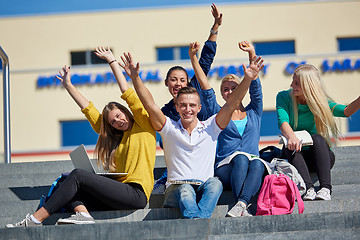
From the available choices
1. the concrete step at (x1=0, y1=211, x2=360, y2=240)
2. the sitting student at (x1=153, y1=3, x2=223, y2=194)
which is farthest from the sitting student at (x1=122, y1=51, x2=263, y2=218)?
the concrete step at (x1=0, y1=211, x2=360, y2=240)

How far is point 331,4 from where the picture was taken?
1958 centimetres

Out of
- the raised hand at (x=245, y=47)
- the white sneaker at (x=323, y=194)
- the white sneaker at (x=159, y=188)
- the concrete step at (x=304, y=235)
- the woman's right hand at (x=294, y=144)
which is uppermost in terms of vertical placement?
the raised hand at (x=245, y=47)

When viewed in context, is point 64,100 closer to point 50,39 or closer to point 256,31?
point 50,39

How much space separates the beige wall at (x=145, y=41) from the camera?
18.9m

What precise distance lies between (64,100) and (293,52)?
7550 mm

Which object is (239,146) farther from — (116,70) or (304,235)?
(304,235)

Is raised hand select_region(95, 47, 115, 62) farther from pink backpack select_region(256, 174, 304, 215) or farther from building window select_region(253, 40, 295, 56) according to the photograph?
building window select_region(253, 40, 295, 56)

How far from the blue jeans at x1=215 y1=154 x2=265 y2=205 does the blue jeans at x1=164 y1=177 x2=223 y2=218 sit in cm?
17

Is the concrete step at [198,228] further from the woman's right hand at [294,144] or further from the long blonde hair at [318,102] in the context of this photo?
the long blonde hair at [318,102]

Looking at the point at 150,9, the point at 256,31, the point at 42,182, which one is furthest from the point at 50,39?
the point at 42,182

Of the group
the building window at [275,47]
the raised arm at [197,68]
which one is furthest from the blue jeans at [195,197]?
the building window at [275,47]

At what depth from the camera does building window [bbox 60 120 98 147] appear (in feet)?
59.9

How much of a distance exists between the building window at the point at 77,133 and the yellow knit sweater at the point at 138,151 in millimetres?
13290

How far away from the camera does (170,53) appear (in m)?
19.6
